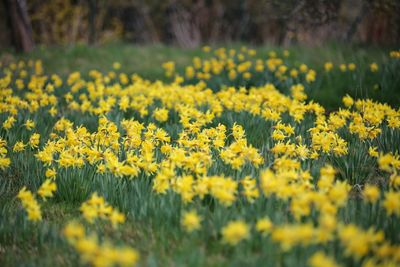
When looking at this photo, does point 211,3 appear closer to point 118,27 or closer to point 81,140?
point 118,27

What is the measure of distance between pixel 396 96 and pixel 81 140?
370 centimetres

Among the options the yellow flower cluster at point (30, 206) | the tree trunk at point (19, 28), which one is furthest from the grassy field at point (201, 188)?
the tree trunk at point (19, 28)

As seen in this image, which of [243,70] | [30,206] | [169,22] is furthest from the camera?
[169,22]

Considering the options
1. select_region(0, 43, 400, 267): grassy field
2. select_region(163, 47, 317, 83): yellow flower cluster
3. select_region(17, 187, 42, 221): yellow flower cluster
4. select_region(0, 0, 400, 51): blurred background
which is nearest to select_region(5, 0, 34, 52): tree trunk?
select_region(0, 0, 400, 51): blurred background

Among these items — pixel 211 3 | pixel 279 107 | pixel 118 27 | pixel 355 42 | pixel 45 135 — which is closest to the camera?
pixel 45 135

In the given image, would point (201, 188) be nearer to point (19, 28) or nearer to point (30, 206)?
point (30, 206)

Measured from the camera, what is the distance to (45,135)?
13.4ft

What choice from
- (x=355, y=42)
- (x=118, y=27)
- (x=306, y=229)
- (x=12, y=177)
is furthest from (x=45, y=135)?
(x=118, y=27)

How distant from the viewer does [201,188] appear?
7.80 ft

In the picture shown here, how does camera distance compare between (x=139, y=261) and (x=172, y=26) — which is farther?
(x=172, y=26)

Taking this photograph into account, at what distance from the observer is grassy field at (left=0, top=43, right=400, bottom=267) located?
2057 millimetres

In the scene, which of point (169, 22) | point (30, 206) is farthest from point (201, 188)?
point (169, 22)

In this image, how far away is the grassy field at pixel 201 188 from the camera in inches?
81.0

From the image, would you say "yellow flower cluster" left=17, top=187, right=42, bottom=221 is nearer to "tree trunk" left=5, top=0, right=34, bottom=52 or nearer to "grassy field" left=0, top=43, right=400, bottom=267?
"grassy field" left=0, top=43, right=400, bottom=267
